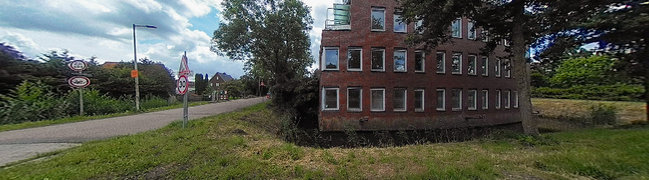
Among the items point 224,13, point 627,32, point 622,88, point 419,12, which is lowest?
point 622,88

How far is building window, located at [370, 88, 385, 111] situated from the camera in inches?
650

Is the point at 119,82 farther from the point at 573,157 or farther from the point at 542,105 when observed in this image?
the point at 542,105

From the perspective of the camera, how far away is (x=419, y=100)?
17.2m

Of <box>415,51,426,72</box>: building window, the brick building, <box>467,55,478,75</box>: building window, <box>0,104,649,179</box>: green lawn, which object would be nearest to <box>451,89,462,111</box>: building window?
the brick building

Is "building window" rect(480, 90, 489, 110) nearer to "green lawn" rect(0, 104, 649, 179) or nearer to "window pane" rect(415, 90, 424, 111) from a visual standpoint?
"window pane" rect(415, 90, 424, 111)

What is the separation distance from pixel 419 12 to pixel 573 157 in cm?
543

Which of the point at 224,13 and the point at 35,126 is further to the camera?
the point at 224,13

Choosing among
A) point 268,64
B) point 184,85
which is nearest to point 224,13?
point 268,64

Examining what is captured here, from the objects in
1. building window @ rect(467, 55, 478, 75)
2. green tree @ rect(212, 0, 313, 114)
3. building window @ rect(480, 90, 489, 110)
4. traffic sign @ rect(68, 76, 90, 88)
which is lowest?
building window @ rect(480, 90, 489, 110)

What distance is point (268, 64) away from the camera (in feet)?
76.7

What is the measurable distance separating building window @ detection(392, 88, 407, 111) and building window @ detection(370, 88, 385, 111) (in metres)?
0.82

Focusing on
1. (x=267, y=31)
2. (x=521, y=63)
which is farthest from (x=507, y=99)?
(x=267, y=31)

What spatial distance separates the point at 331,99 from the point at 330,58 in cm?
263

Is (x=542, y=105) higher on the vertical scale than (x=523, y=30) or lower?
lower
